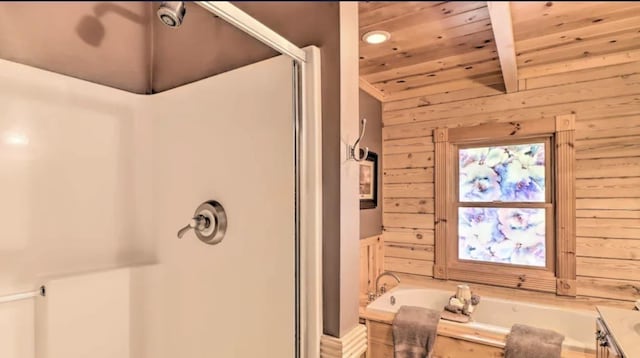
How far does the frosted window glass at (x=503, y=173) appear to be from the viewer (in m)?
2.69

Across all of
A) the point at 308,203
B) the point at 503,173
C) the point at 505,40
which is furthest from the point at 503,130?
the point at 308,203

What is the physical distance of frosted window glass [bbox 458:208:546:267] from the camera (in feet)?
8.79

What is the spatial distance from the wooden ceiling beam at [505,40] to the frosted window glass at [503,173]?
0.50 meters

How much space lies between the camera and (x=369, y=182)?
2.98m

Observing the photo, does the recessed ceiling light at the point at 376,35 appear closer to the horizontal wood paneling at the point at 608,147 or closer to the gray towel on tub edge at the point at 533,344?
the gray towel on tub edge at the point at 533,344

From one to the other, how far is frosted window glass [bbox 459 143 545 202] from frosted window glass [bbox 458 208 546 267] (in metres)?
0.11

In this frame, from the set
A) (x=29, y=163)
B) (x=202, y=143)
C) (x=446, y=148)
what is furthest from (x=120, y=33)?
(x=446, y=148)

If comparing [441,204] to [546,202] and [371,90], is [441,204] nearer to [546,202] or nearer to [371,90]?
[546,202]

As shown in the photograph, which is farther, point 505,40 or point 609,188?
point 609,188

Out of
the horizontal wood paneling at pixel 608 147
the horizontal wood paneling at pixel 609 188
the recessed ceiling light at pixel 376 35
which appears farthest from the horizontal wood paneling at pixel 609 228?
the recessed ceiling light at pixel 376 35

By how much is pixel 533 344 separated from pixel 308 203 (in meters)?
1.55

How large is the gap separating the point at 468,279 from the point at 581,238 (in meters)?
0.86

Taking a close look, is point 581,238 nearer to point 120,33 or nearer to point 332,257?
point 332,257

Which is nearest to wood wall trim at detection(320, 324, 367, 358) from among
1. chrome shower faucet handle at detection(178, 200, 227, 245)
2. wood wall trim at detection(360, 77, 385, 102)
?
chrome shower faucet handle at detection(178, 200, 227, 245)
